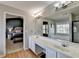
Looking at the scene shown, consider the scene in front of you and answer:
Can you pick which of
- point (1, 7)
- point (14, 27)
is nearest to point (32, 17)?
point (1, 7)

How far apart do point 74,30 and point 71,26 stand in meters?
0.14

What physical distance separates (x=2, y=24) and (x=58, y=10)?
2467mm

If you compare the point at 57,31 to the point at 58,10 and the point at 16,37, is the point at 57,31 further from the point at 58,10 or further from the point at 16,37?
the point at 16,37

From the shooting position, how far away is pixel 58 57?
1.83 meters

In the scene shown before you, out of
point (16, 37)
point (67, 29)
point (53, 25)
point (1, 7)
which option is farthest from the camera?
point (16, 37)

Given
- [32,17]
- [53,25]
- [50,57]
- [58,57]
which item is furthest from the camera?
[32,17]

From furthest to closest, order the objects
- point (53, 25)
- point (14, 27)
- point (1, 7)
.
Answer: point (14, 27) < point (1, 7) < point (53, 25)

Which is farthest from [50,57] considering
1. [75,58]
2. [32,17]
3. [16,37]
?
[16,37]

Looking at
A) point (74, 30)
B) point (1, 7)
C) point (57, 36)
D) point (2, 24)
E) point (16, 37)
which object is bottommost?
point (16, 37)

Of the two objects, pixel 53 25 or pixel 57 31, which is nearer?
Result: pixel 57 31

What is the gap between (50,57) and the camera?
2156 mm

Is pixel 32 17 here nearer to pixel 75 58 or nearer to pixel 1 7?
pixel 1 7

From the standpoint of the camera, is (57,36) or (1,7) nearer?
(57,36)

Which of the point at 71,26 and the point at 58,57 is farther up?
the point at 71,26
